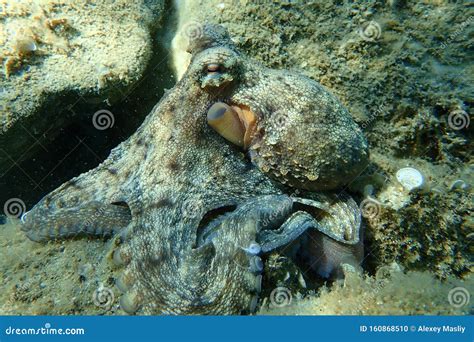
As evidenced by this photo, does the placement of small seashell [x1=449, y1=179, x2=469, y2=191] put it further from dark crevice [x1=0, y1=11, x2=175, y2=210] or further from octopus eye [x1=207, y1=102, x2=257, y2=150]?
dark crevice [x1=0, y1=11, x2=175, y2=210]

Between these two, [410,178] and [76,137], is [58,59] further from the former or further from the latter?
[410,178]

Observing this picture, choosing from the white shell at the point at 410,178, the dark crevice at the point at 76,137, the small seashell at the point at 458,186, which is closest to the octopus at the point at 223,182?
the white shell at the point at 410,178

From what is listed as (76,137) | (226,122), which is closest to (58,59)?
(76,137)

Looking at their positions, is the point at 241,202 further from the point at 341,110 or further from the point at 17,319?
the point at 17,319

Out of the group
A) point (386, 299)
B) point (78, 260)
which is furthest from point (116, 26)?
point (386, 299)

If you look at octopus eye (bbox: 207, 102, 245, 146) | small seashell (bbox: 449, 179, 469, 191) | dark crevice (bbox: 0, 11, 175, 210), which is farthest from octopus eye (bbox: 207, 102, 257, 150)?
small seashell (bbox: 449, 179, 469, 191)
